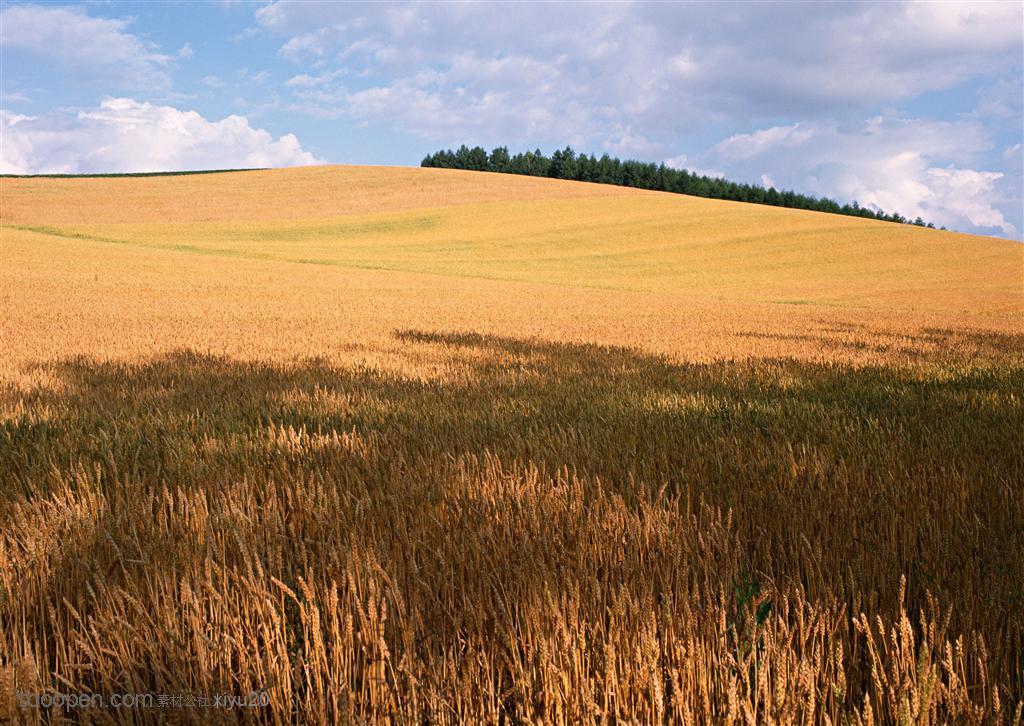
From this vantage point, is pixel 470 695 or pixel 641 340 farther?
pixel 641 340

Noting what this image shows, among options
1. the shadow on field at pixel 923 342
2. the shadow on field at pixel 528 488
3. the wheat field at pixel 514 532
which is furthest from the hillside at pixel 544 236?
the shadow on field at pixel 528 488

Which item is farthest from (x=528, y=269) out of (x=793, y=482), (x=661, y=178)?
(x=661, y=178)

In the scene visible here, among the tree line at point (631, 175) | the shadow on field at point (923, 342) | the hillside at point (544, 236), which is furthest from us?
the tree line at point (631, 175)

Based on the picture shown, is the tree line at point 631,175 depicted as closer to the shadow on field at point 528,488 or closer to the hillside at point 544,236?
the hillside at point 544,236

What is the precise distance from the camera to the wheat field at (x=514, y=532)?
5.49 feet

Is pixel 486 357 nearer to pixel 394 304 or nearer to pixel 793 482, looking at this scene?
pixel 793 482

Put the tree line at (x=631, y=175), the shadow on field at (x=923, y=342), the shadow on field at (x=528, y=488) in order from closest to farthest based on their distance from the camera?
1. the shadow on field at (x=528, y=488)
2. the shadow on field at (x=923, y=342)
3. the tree line at (x=631, y=175)

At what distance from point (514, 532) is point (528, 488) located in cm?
39

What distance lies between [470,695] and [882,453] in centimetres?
276

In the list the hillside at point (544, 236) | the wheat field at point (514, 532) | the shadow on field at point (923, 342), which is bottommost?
the wheat field at point (514, 532)

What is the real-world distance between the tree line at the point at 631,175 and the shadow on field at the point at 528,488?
314ft

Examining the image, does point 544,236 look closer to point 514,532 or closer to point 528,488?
point 528,488

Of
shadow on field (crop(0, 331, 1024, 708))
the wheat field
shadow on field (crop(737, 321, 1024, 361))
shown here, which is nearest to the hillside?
shadow on field (crop(737, 321, 1024, 361))

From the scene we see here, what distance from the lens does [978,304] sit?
24.8 m
